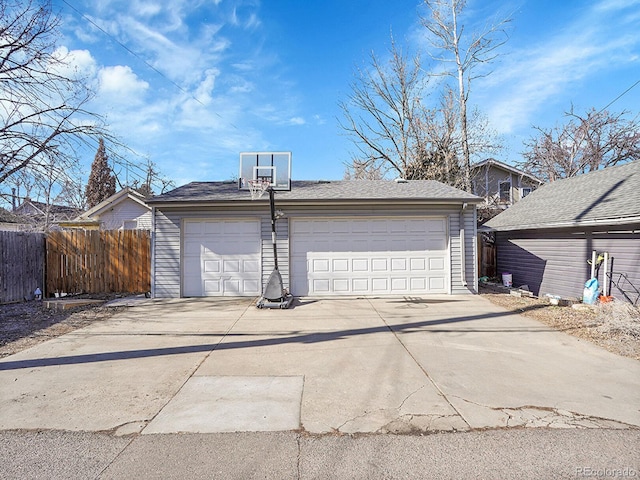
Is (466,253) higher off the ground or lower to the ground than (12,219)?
lower

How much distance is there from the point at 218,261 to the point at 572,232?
9.74 m

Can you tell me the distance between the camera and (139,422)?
9.62 ft

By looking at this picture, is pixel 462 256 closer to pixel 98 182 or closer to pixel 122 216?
pixel 122 216

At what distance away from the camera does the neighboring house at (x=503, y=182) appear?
20547mm

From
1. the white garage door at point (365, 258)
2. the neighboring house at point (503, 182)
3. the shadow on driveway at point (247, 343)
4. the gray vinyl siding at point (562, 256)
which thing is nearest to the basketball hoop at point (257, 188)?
the white garage door at point (365, 258)

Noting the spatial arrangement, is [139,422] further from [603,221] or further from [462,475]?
[603,221]

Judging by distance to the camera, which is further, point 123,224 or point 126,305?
point 123,224

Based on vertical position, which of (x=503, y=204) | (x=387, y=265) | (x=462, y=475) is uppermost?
(x=503, y=204)

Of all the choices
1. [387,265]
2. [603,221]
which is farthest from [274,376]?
[603,221]

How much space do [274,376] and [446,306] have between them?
526 centimetres

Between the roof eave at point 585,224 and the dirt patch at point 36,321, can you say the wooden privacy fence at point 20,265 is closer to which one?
the dirt patch at point 36,321
